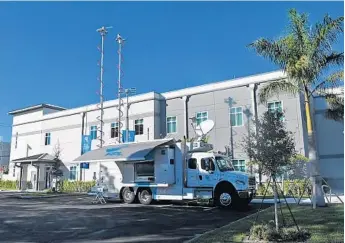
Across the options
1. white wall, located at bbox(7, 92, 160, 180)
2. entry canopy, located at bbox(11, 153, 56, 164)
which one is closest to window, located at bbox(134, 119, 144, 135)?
white wall, located at bbox(7, 92, 160, 180)

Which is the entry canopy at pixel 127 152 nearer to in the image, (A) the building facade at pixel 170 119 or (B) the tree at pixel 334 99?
(A) the building facade at pixel 170 119

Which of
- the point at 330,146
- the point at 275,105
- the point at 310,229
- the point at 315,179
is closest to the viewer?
the point at 310,229

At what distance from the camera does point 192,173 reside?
18.9 meters

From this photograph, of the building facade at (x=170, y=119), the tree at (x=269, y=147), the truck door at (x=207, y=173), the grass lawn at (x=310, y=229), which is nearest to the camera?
the grass lawn at (x=310, y=229)

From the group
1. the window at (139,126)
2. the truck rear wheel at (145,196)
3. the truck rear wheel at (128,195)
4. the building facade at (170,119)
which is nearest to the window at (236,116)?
the building facade at (170,119)

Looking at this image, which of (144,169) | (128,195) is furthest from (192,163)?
(128,195)

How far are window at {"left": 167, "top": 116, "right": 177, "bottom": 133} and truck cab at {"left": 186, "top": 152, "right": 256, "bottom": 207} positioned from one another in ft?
42.9

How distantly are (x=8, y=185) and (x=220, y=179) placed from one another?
34.6 meters

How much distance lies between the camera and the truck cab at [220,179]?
17344mm

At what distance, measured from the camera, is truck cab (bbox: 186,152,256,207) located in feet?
56.9

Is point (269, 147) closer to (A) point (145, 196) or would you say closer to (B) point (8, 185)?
(A) point (145, 196)

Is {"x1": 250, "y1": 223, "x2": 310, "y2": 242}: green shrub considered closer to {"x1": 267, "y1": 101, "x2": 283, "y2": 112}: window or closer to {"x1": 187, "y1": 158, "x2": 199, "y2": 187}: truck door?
{"x1": 187, "y1": 158, "x2": 199, "y2": 187}: truck door

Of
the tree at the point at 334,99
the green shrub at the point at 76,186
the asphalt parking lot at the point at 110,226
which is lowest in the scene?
the asphalt parking lot at the point at 110,226

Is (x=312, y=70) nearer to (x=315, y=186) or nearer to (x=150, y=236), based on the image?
(x=315, y=186)
